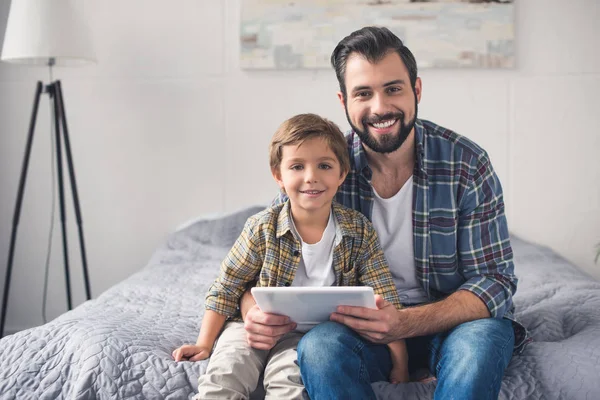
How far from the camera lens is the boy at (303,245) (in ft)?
5.00

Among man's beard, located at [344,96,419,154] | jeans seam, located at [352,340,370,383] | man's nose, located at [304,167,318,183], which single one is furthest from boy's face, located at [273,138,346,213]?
jeans seam, located at [352,340,370,383]

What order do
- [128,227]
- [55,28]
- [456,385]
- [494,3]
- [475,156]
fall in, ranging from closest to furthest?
[456,385]
[475,156]
[55,28]
[494,3]
[128,227]

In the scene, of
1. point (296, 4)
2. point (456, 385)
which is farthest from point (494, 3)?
point (456, 385)

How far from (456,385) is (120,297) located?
1.21 meters

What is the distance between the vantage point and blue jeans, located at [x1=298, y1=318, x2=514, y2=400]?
123 cm

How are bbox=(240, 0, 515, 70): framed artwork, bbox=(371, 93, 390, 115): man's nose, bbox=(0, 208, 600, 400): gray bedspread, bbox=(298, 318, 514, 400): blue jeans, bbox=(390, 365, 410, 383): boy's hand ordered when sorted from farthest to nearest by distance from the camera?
bbox=(240, 0, 515, 70): framed artwork, bbox=(371, 93, 390, 115): man's nose, bbox=(390, 365, 410, 383): boy's hand, bbox=(0, 208, 600, 400): gray bedspread, bbox=(298, 318, 514, 400): blue jeans

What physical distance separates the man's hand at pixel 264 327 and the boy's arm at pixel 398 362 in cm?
24

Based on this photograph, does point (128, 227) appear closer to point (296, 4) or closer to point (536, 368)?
point (296, 4)

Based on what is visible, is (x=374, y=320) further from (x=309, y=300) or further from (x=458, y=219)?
(x=458, y=219)

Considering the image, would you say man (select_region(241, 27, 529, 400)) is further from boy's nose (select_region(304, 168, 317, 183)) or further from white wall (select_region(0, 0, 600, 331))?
white wall (select_region(0, 0, 600, 331))

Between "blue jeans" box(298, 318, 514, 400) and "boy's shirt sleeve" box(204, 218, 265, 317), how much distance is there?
26cm

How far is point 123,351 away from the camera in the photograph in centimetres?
145

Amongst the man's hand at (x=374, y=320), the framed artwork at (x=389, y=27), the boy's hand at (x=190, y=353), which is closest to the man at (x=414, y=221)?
the man's hand at (x=374, y=320)

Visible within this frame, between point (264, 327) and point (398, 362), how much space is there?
0.32 m
